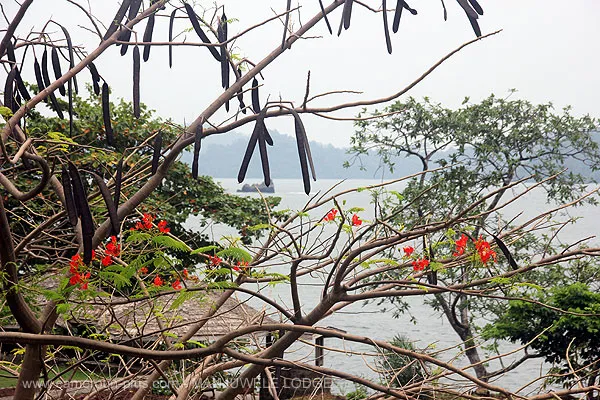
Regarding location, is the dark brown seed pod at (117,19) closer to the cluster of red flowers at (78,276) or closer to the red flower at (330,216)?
the cluster of red flowers at (78,276)

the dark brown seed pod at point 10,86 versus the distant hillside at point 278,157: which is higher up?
the distant hillside at point 278,157

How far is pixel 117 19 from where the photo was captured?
199cm

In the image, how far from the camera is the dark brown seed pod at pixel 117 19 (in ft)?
6.42

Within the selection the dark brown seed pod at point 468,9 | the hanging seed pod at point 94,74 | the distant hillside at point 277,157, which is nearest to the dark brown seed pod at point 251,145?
the dark brown seed pod at point 468,9

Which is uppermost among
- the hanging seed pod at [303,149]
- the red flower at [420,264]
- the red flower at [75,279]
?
the hanging seed pod at [303,149]

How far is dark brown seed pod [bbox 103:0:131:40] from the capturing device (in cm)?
196

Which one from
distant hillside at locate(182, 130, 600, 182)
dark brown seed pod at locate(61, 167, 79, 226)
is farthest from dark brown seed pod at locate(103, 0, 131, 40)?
distant hillside at locate(182, 130, 600, 182)

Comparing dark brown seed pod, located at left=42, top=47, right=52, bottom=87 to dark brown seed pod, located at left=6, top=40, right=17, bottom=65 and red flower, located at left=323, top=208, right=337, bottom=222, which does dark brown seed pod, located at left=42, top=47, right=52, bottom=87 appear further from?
red flower, located at left=323, top=208, right=337, bottom=222

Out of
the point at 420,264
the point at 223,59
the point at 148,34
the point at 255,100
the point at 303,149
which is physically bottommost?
the point at 420,264

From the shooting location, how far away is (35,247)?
9.21ft

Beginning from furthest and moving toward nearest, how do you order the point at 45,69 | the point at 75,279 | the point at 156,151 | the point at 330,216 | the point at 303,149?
the point at 330,216 < the point at 45,69 < the point at 75,279 < the point at 156,151 < the point at 303,149

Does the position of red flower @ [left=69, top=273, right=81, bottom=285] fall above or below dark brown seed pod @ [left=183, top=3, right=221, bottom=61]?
below

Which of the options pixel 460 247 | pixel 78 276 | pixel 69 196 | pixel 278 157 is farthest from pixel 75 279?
pixel 278 157

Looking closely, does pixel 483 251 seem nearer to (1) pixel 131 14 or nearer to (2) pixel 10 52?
(1) pixel 131 14
